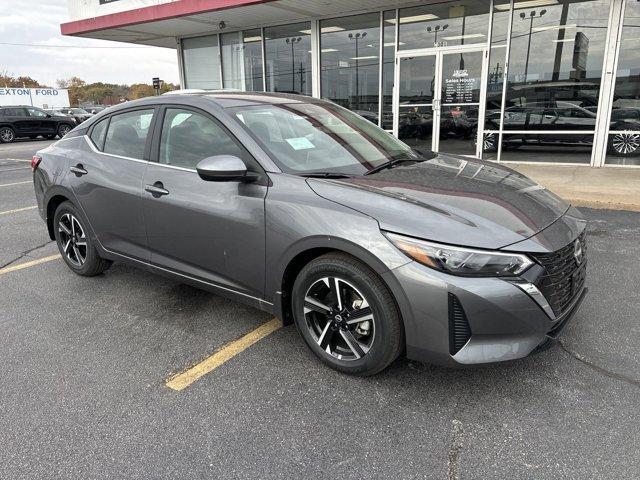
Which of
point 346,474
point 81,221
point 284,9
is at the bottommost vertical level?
point 346,474

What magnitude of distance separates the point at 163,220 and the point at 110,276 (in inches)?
58.3

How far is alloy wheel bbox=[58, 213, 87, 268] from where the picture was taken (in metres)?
4.53

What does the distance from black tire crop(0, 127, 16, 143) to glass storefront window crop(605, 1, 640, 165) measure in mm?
26162

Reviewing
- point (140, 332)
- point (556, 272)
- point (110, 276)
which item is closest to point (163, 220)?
point (140, 332)

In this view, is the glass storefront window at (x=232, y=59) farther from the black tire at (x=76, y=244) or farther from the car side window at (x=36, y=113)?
the car side window at (x=36, y=113)

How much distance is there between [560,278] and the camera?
2.65m

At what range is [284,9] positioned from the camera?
1174cm

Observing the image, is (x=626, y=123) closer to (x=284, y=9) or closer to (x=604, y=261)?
(x=604, y=261)

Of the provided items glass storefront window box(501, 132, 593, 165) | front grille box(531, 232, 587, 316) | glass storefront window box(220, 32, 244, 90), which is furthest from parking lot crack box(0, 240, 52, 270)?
glass storefront window box(220, 32, 244, 90)

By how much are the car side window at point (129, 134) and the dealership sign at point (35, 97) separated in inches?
2159

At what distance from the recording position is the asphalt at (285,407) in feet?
7.51

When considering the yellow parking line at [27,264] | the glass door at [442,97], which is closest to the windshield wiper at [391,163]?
the yellow parking line at [27,264]

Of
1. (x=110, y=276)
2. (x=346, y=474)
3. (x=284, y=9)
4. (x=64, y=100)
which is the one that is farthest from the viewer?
(x=64, y=100)

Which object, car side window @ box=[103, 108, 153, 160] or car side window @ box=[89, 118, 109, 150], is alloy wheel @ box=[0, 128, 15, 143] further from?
car side window @ box=[103, 108, 153, 160]
